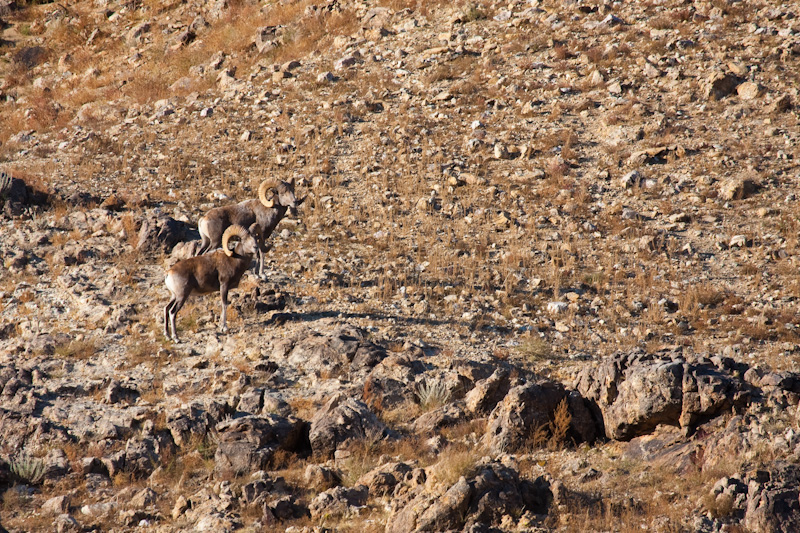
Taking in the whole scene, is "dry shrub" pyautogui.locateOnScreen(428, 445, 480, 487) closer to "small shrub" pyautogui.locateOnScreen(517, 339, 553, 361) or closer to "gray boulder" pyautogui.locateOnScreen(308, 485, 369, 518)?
"gray boulder" pyautogui.locateOnScreen(308, 485, 369, 518)

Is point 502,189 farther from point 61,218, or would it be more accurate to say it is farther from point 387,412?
point 61,218

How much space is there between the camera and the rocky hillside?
7.25 meters

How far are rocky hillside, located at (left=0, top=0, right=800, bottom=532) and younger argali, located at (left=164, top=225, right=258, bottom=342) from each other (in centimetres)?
58

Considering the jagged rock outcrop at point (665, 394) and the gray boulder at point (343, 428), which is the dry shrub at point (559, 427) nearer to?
the jagged rock outcrop at point (665, 394)

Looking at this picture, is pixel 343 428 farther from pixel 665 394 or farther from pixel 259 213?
pixel 259 213

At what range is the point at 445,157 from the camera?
18688 mm

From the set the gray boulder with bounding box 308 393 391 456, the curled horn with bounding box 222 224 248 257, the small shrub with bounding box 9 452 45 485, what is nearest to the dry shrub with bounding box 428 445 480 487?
the gray boulder with bounding box 308 393 391 456

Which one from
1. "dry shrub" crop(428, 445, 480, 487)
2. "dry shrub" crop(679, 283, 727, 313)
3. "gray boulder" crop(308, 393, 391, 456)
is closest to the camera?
"dry shrub" crop(428, 445, 480, 487)

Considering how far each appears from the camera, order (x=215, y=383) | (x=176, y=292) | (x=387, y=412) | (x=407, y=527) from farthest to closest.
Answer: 1. (x=176, y=292)
2. (x=215, y=383)
3. (x=387, y=412)
4. (x=407, y=527)

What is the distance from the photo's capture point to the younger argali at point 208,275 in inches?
467

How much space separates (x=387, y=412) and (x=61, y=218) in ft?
34.8

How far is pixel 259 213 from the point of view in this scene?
1437cm

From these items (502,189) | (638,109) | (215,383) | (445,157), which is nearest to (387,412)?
(215,383)

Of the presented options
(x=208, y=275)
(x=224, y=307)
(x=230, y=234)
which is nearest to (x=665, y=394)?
(x=224, y=307)
